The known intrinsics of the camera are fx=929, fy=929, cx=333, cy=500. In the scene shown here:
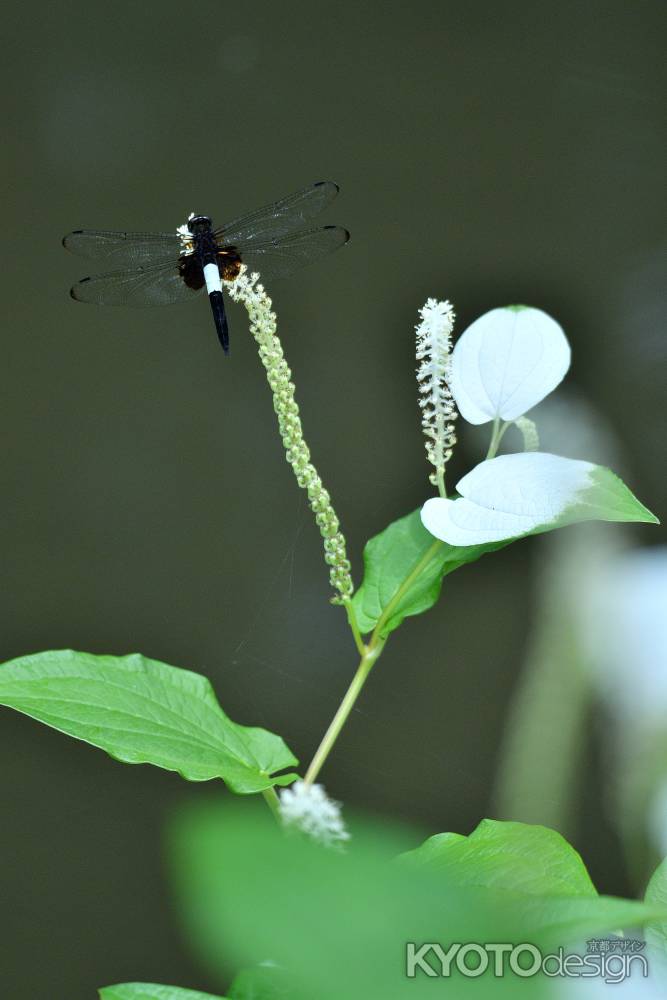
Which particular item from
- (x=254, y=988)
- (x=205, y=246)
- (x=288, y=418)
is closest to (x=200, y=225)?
(x=205, y=246)

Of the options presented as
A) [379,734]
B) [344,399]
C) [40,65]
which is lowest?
[379,734]

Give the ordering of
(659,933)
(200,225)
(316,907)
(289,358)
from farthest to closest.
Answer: (289,358), (200,225), (659,933), (316,907)

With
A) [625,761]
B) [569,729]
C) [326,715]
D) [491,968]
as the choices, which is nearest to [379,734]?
[326,715]

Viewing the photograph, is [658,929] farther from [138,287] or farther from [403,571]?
[138,287]

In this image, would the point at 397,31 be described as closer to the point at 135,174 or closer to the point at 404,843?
the point at 135,174

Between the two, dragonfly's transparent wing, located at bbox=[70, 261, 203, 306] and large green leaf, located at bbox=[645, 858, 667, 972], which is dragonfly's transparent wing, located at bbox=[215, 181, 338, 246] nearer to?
dragonfly's transparent wing, located at bbox=[70, 261, 203, 306]

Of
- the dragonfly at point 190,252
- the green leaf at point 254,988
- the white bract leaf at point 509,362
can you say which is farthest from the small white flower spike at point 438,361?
the dragonfly at point 190,252

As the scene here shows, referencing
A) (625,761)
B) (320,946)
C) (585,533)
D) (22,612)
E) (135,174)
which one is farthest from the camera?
(135,174)
